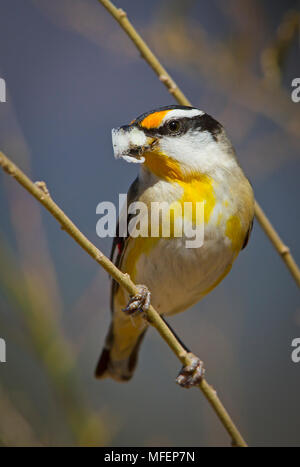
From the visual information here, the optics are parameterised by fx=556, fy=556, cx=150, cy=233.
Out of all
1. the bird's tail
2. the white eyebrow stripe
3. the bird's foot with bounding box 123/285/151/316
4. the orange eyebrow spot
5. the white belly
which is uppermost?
the white eyebrow stripe

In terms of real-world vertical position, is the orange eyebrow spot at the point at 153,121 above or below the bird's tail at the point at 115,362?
above

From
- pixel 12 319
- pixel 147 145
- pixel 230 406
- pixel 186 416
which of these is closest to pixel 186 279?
pixel 147 145

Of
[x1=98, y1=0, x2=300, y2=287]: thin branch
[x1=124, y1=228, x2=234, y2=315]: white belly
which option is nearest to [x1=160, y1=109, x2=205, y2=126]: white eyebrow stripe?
[x1=98, y1=0, x2=300, y2=287]: thin branch

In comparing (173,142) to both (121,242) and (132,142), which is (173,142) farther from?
(121,242)

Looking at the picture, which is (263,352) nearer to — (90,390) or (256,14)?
(90,390)

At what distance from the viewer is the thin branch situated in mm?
2873

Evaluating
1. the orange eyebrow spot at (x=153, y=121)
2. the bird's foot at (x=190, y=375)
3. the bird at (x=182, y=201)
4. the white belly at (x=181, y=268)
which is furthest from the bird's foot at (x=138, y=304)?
the orange eyebrow spot at (x=153, y=121)

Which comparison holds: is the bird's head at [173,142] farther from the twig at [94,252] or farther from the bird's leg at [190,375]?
the bird's leg at [190,375]

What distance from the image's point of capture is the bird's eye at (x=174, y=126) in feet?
10.8

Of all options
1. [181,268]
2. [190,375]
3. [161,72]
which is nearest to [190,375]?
[190,375]

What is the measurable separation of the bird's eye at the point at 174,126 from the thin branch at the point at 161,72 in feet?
0.58

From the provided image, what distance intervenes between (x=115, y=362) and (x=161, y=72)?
2.56 metres

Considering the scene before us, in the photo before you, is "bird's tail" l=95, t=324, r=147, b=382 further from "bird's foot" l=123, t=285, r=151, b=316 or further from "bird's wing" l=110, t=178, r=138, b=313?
"bird's foot" l=123, t=285, r=151, b=316

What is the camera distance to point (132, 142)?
313 centimetres
